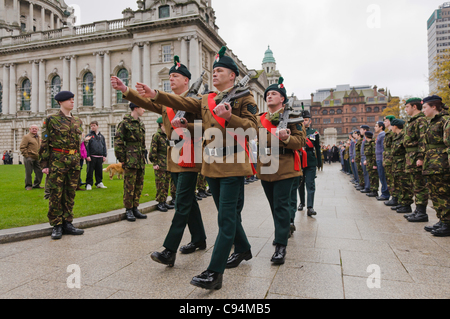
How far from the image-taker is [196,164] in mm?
3760

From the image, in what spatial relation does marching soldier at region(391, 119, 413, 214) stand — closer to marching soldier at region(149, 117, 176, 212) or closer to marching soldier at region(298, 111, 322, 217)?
marching soldier at region(298, 111, 322, 217)

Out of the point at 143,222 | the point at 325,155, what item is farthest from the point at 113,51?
the point at 143,222

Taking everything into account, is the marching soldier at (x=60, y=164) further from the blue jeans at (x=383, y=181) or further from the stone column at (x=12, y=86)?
the stone column at (x=12, y=86)

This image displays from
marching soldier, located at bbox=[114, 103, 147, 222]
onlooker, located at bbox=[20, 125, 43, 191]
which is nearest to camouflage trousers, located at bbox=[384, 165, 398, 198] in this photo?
marching soldier, located at bbox=[114, 103, 147, 222]

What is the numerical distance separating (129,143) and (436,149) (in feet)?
20.1

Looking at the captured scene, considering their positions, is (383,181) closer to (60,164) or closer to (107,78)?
(60,164)

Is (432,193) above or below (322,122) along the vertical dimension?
below

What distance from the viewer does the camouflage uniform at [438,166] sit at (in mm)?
5406

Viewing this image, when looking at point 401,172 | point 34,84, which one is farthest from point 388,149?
point 34,84

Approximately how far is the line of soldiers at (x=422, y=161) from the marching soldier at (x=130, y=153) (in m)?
5.75

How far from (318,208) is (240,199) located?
4.87 meters

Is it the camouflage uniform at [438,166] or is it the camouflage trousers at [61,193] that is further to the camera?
the camouflage uniform at [438,166]

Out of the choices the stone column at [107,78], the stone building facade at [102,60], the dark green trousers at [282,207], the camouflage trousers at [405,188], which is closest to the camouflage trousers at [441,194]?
the camouflage trousers at [405,188]
